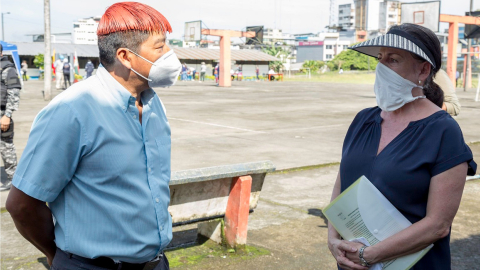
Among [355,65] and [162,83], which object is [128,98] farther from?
[355,65]

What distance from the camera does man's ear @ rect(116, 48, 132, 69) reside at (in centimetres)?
226

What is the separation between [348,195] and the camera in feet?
7.97

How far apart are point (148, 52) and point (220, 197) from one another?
2547 millimetres

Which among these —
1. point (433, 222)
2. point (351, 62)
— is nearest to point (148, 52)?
point (433, 222)

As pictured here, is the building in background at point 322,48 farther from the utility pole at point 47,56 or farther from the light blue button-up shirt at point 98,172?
the light blue button-up shirt at point 98,172

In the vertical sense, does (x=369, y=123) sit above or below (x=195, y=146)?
above

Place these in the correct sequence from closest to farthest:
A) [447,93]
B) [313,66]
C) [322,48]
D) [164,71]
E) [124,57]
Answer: [124,57], [164,71], [447,93], [313,66], [322,48]

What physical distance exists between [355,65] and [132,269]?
106 metres

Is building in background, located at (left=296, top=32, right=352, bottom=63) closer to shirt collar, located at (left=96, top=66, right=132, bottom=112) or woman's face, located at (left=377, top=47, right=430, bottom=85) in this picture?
woman's face, located at (left=377, top=47, right=430, bottom=85)

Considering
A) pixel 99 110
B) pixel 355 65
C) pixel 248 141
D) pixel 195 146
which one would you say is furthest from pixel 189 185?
pixel 355 65

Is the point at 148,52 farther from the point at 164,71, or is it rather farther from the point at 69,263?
the point at 69,263

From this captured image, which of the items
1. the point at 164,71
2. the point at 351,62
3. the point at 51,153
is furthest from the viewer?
the point at 351,62

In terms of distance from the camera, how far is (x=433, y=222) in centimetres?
228

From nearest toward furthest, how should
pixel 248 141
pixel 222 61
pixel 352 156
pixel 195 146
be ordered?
1. pixel 352 156
2. pixel 195 146
3. pixel 248 141
4. pixel 222 61
